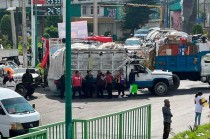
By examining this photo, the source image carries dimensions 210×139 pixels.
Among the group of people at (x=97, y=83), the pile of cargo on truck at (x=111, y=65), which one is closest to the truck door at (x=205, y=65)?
the pile of cargo on truck at (x=111, y=65)

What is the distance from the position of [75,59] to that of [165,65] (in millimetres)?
5267

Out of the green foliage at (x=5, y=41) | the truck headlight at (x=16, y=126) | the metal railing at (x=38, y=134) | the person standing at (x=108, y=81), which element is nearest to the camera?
the metal railing at (x=38, y=134)

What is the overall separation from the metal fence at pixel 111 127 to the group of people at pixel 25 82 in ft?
50.5

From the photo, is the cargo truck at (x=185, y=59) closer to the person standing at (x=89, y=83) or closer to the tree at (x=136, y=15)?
the person standing at (x=89, y=83)

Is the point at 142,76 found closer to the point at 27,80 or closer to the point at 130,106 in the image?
the point at 130,106

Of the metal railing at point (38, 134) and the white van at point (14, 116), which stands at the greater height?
the metal railing at point (38, 134)

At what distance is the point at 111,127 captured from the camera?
14.1 meters

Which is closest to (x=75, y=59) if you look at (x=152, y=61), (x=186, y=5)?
(x=152, y=61)

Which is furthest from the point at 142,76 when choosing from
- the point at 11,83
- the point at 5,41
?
the point at 5,41

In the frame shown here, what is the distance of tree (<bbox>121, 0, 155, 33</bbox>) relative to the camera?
284 ft

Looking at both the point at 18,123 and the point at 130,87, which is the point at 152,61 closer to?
the point at 130,87

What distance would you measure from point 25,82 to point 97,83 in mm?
3705

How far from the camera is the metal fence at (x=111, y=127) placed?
489 inches

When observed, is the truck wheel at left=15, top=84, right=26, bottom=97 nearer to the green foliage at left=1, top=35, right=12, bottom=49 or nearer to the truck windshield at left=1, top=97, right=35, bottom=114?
the truck windshield at left=1, top=97, right=35, bottom=114
